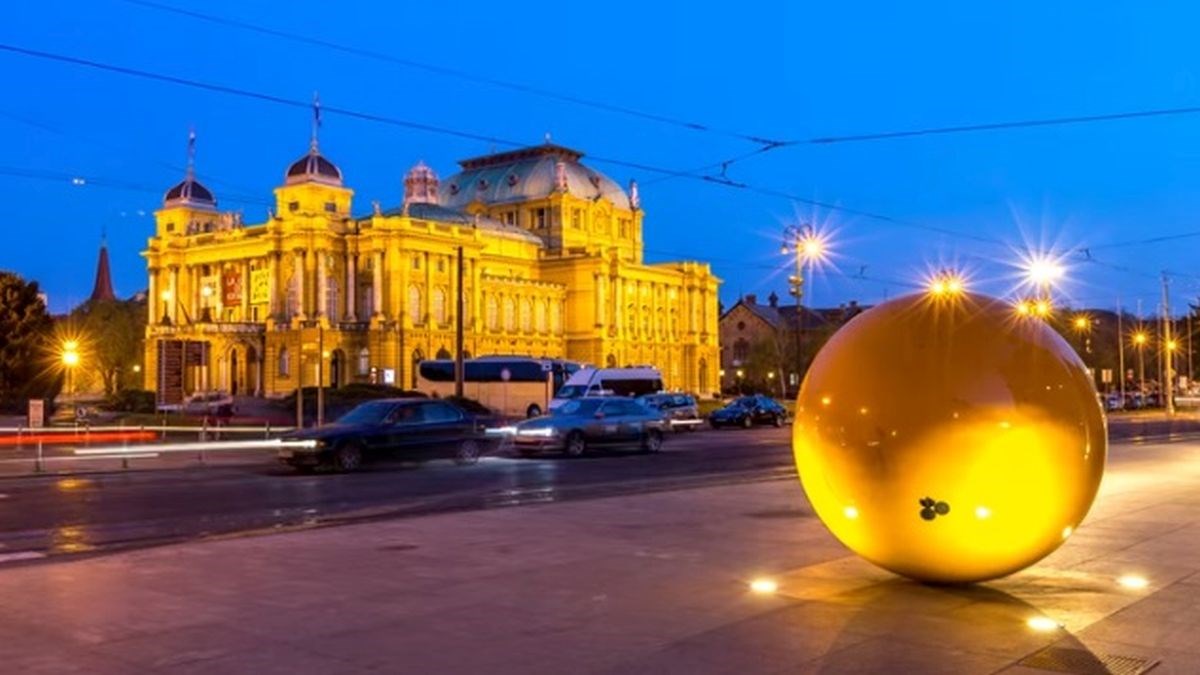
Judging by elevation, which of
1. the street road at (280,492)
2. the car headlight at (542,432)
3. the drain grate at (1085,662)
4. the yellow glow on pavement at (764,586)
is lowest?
the drain grate at (1085,662)

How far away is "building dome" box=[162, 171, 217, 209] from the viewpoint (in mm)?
120000

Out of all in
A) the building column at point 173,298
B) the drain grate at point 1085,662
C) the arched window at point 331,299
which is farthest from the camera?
the building column at point 173,298

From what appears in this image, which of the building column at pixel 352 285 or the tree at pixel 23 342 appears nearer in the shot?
the tree at pixel 23 342

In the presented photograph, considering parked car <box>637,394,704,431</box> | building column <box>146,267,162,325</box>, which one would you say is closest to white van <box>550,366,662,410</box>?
parked car <box>637,394,704,431</box>

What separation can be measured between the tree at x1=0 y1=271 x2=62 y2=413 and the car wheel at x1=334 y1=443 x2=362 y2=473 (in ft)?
113

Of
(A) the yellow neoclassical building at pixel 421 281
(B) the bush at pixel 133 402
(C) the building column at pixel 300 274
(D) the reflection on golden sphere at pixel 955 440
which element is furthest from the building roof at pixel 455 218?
(D) the reflection on golden sphere at pixel 955 440

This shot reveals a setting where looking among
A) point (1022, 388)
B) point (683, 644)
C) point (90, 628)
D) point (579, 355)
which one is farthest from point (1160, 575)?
point (579, 355)

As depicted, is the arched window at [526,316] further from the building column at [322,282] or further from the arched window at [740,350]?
the arched window at [740,350]

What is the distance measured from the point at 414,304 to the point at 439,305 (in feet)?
11.2

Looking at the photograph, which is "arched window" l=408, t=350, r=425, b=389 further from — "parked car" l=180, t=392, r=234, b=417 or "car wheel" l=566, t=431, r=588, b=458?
"car wheel" l=566, t=431, r=588, b=458

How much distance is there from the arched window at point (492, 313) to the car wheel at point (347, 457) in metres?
84.9

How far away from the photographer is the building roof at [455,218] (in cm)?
11138

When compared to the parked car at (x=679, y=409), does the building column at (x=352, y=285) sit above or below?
above

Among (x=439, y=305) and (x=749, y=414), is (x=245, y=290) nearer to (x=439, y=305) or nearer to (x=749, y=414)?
(x=439, y=305)
